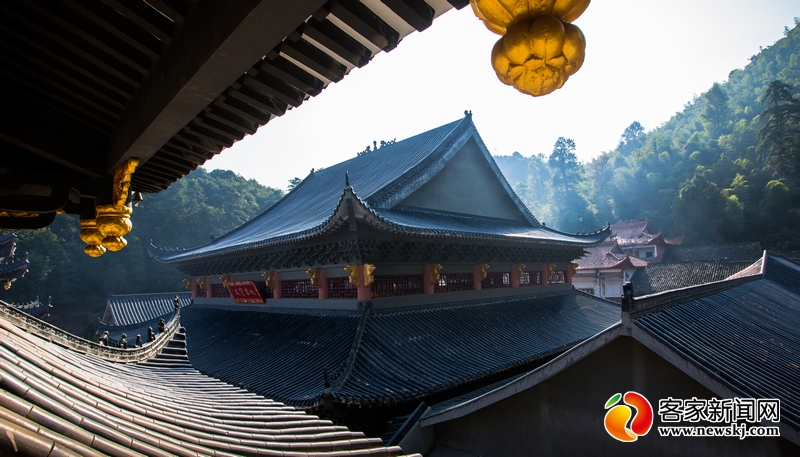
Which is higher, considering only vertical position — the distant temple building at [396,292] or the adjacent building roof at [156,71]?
the adjacent building roof at [156,71]

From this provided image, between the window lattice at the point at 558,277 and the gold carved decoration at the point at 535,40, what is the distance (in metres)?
16.7

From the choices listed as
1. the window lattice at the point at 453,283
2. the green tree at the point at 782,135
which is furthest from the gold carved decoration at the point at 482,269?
the green tree at the point at 782,135

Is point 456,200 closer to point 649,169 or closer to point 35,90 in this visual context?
point 35,90

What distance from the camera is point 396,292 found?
11586 millimetres

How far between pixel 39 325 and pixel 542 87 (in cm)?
568

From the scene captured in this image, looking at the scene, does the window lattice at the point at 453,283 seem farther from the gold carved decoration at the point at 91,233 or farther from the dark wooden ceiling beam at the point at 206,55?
the dark wooden ceiling beam at the point at 206,55

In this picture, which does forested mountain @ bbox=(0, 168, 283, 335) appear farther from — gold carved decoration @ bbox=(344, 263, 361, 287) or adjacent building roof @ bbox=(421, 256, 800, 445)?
adjacent building roof @ bbox=(421, 256, 800, 445)

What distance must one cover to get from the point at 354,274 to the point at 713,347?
7.34 metres

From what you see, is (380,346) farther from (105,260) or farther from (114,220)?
(105,260)

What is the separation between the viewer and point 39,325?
15.4ft

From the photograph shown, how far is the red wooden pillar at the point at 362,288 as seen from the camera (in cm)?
1055

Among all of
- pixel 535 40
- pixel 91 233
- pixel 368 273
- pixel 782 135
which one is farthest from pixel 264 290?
pixel 782 135

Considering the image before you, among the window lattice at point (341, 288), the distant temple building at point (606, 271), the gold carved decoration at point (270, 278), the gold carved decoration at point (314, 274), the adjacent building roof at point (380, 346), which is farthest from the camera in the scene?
the distant temple building at point (606, 271)
